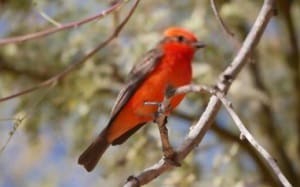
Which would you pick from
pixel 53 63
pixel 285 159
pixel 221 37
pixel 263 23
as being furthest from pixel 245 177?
pixel 263 23

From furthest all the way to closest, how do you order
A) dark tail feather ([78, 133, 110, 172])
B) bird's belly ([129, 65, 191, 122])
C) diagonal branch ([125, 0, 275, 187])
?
1. dark tail feather ([78, 133, 110, 172])
2. bird's belly ([129, 65, 191, 122])
3. diagonal branch ([125, 0, 275, 187])

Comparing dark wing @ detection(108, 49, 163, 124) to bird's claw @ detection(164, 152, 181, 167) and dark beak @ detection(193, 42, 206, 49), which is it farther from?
bird's claw @ detection(164, 152, 181, 167)

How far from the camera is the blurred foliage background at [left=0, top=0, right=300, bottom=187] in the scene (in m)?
5.82

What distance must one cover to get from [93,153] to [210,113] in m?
1.12

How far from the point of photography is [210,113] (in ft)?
11.0

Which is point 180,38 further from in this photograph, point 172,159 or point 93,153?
point 172,159

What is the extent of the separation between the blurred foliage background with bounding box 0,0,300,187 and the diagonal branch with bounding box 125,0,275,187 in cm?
177

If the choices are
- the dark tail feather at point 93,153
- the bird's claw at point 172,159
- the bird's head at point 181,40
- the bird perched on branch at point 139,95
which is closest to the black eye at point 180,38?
the bird's head at point 181,40

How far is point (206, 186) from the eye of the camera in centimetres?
562

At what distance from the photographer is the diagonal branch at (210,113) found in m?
3.02

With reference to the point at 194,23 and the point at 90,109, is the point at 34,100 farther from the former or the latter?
the point at 194,23

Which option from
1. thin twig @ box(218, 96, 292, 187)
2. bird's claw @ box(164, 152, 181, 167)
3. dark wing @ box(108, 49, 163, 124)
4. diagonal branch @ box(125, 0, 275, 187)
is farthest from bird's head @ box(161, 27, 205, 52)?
thin twig @ box(218, 96, 292, 187)

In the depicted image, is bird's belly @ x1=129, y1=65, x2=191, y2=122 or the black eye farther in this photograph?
the black eye

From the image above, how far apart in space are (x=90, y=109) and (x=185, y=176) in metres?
1.31
